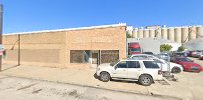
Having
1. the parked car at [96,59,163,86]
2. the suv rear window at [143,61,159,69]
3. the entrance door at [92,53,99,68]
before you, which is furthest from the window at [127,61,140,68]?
the entrance door at [92,53,99,68]

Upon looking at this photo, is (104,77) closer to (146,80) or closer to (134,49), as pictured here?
(146,80)

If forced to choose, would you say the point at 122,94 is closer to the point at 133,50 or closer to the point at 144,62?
the point at 144,62

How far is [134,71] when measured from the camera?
10391mm

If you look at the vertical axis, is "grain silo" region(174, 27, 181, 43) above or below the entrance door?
above

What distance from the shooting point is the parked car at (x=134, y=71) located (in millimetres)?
10070

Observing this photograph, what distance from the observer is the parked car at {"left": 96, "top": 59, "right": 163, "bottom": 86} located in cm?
1007

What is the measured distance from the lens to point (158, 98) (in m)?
7.86

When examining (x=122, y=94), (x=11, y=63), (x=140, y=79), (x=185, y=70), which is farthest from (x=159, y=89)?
(x=11, y=63)

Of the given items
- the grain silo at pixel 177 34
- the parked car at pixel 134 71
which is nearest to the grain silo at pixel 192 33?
the grain silo at pixel 177 34

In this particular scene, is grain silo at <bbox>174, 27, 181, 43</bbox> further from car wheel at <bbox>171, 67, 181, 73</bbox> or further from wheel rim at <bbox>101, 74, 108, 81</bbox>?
wheel rim at <bbox>101, 74, 108, 81</bbox>

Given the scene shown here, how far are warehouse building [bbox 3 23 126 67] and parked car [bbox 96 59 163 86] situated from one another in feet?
13.8

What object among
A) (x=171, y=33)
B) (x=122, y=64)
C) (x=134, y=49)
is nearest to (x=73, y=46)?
(x=122, y=64)

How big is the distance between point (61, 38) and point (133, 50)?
1161cm

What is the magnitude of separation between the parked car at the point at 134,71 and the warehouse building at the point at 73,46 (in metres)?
4.21
